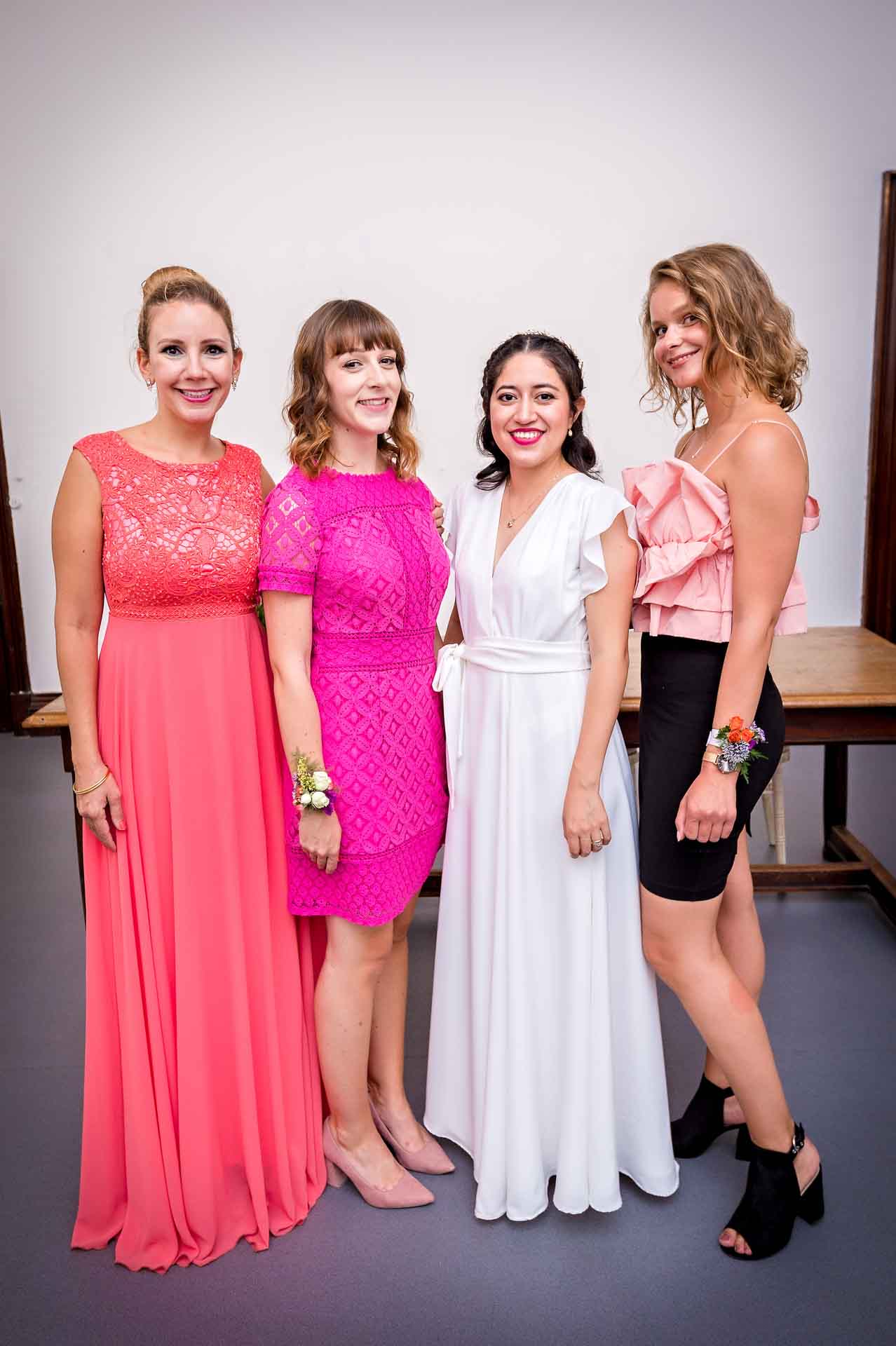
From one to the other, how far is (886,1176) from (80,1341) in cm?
161

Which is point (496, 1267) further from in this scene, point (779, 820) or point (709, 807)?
point (779, 820)

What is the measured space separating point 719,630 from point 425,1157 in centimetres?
129

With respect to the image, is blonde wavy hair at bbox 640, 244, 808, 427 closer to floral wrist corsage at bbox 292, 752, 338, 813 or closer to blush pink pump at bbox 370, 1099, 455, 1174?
floral wrist corsage at bbox 292, 752, 338, 813

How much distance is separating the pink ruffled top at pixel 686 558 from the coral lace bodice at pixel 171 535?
0.73m

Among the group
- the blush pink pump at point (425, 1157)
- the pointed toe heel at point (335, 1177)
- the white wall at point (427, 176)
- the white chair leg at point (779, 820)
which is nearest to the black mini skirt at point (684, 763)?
the blush pink pump at point (425, 1157)

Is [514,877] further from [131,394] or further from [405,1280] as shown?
[131,394]

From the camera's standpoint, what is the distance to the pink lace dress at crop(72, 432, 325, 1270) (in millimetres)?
1918

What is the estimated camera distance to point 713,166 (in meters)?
5.35

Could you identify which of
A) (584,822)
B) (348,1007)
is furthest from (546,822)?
(348,1007)

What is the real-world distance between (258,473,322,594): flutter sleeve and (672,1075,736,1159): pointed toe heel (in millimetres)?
1413

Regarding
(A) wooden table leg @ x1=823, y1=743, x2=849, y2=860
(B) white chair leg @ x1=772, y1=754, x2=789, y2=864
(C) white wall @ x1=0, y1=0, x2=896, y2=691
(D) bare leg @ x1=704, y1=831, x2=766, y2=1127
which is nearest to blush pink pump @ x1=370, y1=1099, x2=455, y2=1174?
(D) bare leg @ x1=704, y1=831, x2=766, y2=1127

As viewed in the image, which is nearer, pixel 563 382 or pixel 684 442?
pixel 563 382

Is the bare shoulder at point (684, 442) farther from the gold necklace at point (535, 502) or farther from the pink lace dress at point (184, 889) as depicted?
the pink lace dress at point (184, 889)

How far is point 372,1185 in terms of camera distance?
217 centimetres
